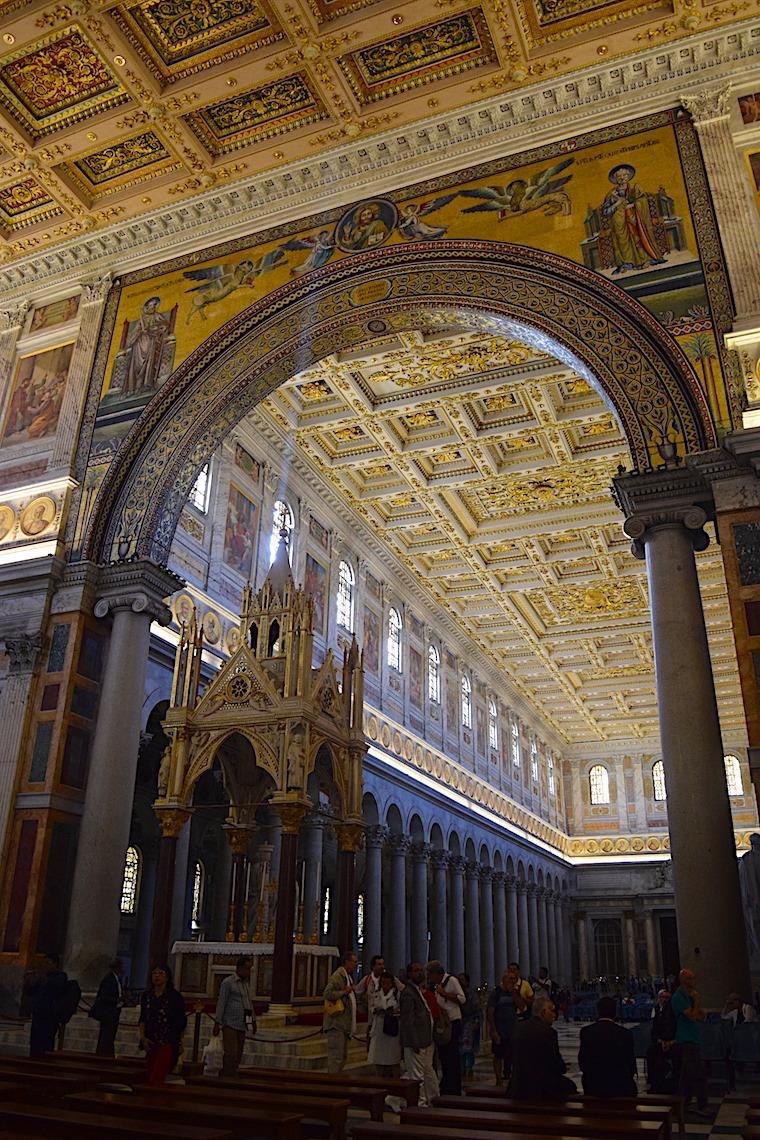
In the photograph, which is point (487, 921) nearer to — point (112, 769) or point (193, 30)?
point (112, 769)

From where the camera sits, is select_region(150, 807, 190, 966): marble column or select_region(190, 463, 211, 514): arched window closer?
select_region(150, 807, 190, 966): marble column

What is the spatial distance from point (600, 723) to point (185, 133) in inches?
1170

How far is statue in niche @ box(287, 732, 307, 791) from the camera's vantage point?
10.5m

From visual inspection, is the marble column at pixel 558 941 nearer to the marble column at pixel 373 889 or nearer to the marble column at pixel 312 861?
the marble column at pixel 373 889

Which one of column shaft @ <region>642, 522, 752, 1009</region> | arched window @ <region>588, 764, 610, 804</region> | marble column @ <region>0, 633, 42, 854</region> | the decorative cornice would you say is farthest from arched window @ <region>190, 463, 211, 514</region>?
arched window @ <region>588, 764, 610, 804</region>

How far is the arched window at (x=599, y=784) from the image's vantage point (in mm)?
39969

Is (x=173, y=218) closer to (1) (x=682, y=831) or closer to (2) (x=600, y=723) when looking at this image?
(1) (x=682, y=831)

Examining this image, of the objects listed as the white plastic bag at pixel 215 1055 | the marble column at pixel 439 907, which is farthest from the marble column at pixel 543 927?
the white plastic bag at pixel 215 1055

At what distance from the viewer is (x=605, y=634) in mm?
28984

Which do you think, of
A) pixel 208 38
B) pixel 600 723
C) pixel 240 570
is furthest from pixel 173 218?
pixel 600 723

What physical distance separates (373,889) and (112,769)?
11.0 m

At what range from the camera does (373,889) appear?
2130 cm

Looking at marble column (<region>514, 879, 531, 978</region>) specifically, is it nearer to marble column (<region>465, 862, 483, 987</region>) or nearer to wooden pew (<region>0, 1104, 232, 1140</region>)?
marble column (<region>465, 862, 483, 987</region>)

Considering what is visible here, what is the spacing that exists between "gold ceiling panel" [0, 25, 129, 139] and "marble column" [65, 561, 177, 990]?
6.17 m
